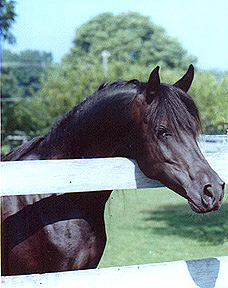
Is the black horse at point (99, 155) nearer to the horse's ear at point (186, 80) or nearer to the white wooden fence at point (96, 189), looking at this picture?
the horse's ear at point (186, 80)

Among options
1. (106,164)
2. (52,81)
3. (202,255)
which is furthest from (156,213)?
(52,81)

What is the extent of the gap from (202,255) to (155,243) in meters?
0.99

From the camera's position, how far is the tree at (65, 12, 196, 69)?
33719 mm

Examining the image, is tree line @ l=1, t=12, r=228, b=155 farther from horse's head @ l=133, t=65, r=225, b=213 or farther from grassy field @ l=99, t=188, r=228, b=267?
grassy field @ l=99, t=188, r=228, b=267

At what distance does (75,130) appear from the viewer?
2.41 metres

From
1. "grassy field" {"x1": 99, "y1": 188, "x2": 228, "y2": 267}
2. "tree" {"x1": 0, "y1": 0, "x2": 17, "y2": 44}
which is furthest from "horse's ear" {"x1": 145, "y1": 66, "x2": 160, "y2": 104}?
"tree" {"x1": 0, "y1": 0, "x2": 17, "y2": 44}

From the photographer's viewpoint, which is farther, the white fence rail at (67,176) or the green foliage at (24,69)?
the green foliage at (24,69)

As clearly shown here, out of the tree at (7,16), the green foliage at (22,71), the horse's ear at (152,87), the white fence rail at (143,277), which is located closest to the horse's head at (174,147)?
the horse's ear at (152,87)

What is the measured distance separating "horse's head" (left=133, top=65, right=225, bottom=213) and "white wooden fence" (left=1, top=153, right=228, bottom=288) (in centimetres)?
13

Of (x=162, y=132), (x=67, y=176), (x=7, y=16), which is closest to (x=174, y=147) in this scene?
(x=162, y=132)

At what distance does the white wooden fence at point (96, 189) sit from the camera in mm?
1596

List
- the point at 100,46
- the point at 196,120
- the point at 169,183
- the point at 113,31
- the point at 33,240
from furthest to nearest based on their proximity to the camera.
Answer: the point at 113,31 → the point at 100,46 → the point at 33,240 → the point at 196,120 → the point at 169,183

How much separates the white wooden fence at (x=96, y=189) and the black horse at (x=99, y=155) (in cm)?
21

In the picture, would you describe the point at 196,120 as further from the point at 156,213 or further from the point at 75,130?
the point at 156,213
